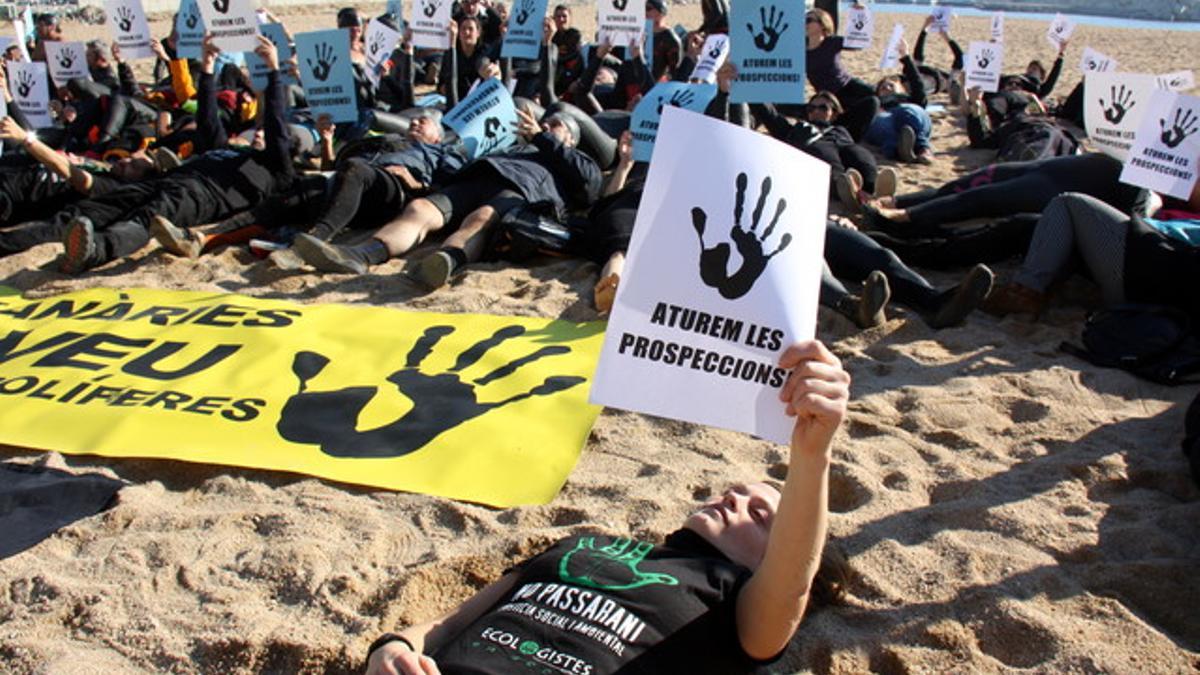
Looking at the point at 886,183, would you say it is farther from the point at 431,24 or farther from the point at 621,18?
the point at 431,24

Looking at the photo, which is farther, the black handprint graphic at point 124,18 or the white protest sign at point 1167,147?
the black handprint graphic at point 124,18

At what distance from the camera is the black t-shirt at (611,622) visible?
1773 mm

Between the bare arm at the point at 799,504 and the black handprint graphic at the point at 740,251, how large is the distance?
0.14 m

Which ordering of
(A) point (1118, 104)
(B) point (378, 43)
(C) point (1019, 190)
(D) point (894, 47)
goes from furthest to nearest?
(D) point (894, 47) < (B) point (378, 43) < (A) point (1118, 104) < (C) point (1019, 190)

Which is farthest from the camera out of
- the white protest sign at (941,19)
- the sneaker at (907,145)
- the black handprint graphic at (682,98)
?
the white protest sign at (941,19)

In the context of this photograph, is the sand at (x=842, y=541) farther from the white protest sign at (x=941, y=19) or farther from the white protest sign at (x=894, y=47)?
the white protest sign at (x=941, y=19)

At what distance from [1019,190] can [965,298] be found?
1.23 meters

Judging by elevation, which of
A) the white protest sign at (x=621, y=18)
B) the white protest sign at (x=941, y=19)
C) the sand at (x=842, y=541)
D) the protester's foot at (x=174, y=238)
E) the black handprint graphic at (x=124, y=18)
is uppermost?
the black handprint graphic at (x=124, y=18)

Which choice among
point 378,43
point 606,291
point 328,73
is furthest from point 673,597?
point 378,43

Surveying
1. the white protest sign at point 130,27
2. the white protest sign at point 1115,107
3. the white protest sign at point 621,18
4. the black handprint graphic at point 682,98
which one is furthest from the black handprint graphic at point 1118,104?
the white protest sign at point 130,27

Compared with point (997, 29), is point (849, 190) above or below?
below

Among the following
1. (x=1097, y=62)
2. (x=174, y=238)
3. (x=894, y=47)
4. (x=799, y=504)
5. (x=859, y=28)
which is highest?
(x=859, y=28)

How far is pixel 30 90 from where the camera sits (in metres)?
7.50

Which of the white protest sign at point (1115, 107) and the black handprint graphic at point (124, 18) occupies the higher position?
the black handprint graphic at point (124, 18)
